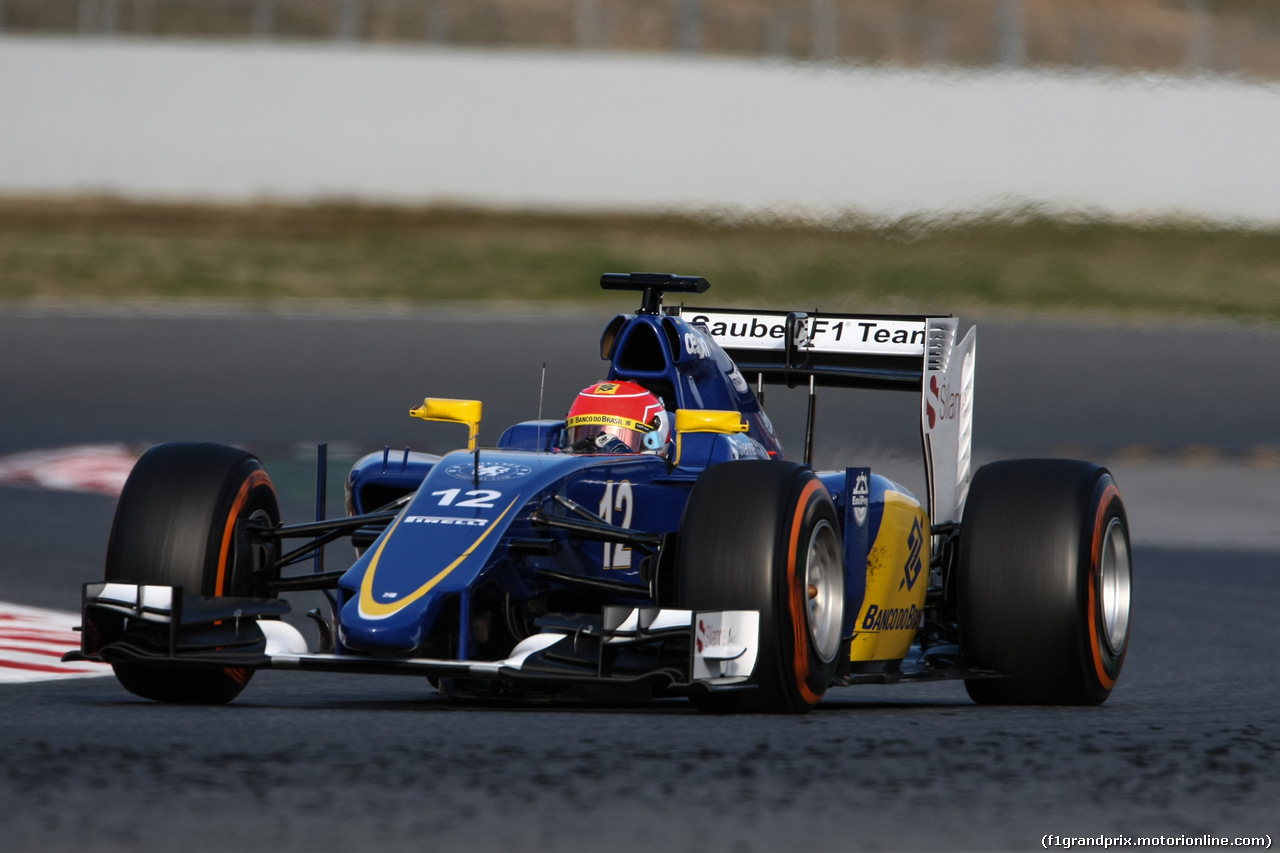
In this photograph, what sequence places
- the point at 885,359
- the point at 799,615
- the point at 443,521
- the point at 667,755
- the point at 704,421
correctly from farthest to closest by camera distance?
the point at 885,359 → the point at 704,421 → the point at 443,521 → the point at 799,615 → the point at 667,755

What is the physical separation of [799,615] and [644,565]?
0.57 meters

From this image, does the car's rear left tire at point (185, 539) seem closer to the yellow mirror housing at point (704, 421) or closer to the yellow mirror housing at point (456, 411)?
the yellow mirror housing at point (456, 411)

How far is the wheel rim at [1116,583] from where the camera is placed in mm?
7457

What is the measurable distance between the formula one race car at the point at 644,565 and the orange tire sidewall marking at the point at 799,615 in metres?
0.01

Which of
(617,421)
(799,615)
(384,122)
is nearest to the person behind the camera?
(799,615)

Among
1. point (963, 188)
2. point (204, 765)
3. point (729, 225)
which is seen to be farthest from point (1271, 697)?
point (729, 225)

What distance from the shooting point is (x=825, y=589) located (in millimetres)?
6500

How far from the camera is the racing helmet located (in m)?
7.15

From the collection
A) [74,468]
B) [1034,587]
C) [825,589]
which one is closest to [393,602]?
[825,589]

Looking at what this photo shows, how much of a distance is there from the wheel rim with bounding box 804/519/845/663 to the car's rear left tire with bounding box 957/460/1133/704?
30.0 inches

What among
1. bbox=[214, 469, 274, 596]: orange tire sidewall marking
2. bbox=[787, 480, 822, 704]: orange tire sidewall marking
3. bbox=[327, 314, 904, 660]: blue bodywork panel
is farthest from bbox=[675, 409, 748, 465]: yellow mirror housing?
bbox=[214, 469, 274, 596]: orange tire sidewall marking

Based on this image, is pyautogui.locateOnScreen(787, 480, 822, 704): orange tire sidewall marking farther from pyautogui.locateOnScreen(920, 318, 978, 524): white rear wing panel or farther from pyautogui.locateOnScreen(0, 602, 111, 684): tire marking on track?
pyautogui.locateOnScreen(0, 602, 111, 684): tire marking on track

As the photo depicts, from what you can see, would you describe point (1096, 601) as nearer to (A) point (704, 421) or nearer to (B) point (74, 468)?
(A) point (704, 421)

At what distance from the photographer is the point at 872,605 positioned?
7055 millimetres
